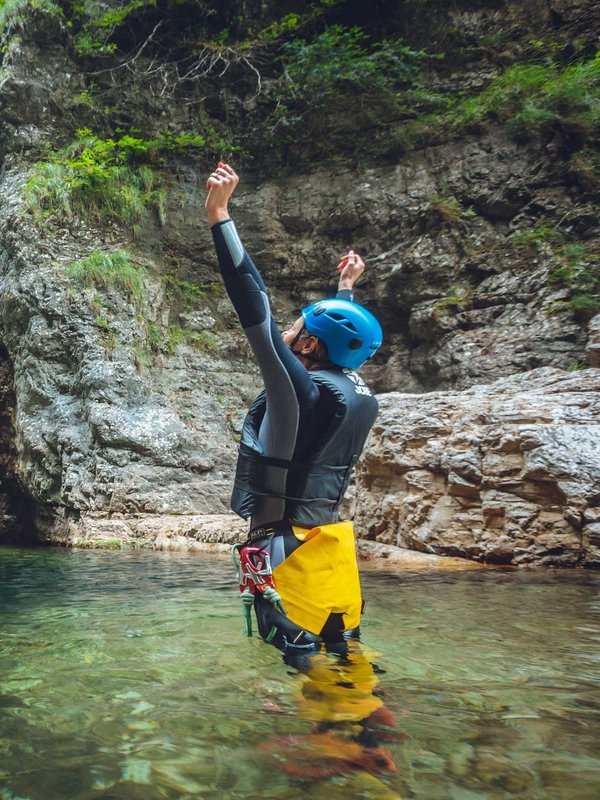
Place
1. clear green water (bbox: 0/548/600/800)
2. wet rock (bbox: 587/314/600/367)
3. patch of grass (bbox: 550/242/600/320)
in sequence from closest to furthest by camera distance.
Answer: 1. clear green water (bbox: 0/548/600/800)
2. wet rock (bbox: 587/314/600/367)
3. patch of grass (bbox: 550/242/600/320)

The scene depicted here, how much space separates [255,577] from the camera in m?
2.22

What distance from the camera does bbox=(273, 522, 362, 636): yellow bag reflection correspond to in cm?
222

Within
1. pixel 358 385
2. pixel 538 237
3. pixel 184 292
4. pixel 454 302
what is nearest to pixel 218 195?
pixel 358 385

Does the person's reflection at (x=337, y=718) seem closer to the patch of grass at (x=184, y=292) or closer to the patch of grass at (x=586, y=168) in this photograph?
the patch of grass at (x=586, y=168)

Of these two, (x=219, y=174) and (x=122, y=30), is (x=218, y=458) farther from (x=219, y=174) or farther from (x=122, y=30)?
(x=122, y=30)

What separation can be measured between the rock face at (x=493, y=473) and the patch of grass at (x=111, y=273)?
22.0ft

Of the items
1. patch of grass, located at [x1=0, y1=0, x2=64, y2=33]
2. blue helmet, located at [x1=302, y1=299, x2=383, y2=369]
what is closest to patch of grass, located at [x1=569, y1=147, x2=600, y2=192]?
blue helmet, located at [x1=302, y1=299, x2=383, y2=369]

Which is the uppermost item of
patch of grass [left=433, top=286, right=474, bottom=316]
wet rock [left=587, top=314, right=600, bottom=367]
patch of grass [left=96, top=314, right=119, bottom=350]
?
patch of grass [left=433, top=286, right=474, bottom=316]

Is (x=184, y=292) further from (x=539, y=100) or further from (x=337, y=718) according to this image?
(x=337, y=718)

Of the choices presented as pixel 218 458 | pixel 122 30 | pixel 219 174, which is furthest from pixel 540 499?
pixel 122 30

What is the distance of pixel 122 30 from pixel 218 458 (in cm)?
960

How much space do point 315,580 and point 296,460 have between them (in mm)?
454

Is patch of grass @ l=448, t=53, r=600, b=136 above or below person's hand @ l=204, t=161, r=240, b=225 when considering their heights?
above

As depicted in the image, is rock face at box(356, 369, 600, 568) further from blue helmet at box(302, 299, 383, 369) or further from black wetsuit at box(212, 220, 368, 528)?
black wetsuit at box(212, 220, 368, 528)
